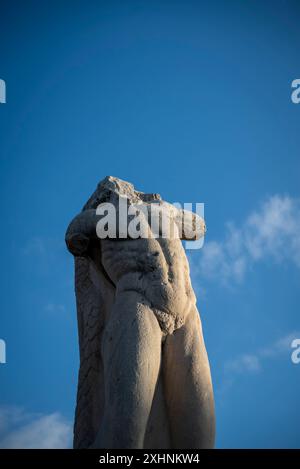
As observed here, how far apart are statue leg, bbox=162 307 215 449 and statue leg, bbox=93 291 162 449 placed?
0.62 feet

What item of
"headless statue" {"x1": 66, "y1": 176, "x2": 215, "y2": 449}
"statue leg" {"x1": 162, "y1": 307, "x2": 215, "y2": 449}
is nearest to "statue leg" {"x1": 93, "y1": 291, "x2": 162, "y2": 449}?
"headless statue" {"x1": 66, "y1": 176, "x2": 215, "y2": 449}

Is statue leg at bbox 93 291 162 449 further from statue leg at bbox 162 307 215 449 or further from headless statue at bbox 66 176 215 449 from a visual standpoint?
statue leg at bbox 162 307 215 449

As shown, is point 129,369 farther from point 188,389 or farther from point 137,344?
point 188,389

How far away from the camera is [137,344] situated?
4859 mm

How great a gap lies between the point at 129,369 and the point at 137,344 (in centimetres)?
24

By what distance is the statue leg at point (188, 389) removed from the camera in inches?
191

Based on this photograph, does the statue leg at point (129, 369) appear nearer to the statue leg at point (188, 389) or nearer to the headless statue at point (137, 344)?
the headless statue at point (137, 344)

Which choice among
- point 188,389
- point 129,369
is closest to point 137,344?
point 129,369

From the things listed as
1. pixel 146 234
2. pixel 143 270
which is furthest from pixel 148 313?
pixel 146 234

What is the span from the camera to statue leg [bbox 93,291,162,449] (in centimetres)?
453

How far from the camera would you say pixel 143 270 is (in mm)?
5289
